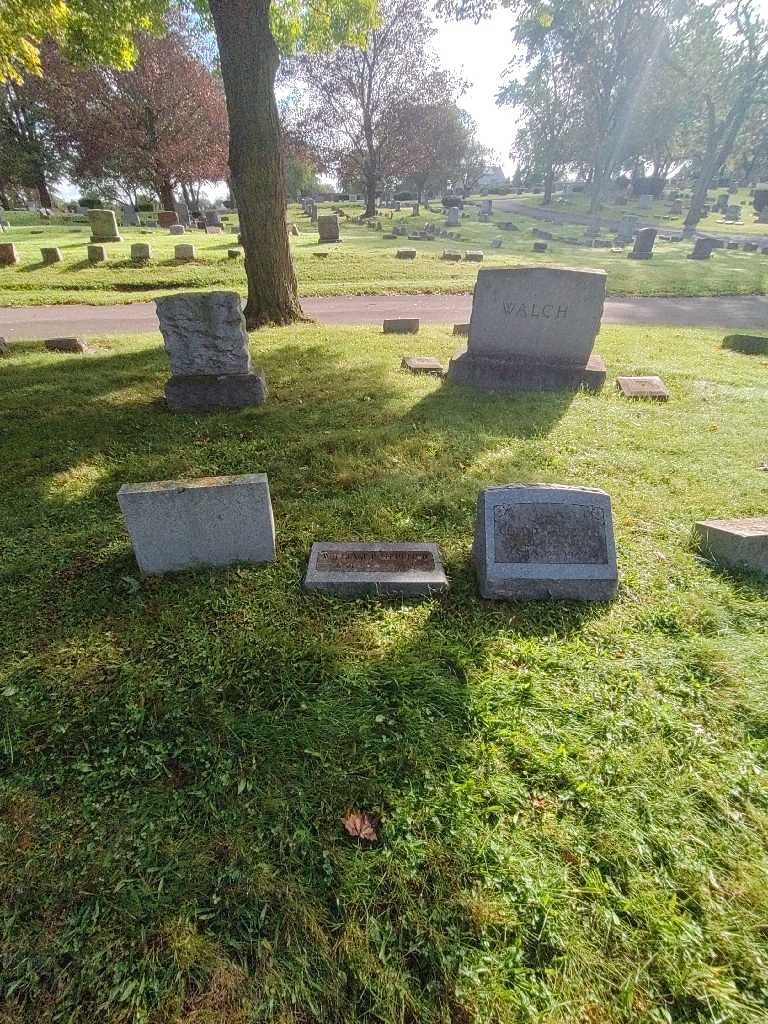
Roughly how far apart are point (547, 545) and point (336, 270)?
49.2 feet

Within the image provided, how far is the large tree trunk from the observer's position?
690 centimetres

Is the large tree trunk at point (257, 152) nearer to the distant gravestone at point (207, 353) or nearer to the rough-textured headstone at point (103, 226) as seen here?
the distant gravestone at point (207, 353)

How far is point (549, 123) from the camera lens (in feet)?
138

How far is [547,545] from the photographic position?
3000 millimetres

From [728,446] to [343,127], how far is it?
4050 centimetres

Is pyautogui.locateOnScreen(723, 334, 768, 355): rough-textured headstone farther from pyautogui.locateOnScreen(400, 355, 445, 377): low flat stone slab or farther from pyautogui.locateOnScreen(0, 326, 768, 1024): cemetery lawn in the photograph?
pyautogui.locateOnScreen(0, 326, 768, 1024): cemetery lawn

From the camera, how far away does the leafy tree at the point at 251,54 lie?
702 cm

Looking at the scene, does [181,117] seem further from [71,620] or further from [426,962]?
[426,962]

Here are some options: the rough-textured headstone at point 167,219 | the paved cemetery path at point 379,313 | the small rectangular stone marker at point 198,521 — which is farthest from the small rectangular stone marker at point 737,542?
the rough-textured headstone at point 167,219

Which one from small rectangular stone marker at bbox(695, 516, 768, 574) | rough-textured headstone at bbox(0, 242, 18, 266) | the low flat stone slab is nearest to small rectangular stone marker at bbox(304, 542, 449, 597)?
small rectangular stone marker at bbox(695, 516, 768, 574)

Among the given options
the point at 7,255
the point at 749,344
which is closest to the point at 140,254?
the point at 7,255

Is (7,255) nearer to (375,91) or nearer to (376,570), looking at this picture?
(376,570)

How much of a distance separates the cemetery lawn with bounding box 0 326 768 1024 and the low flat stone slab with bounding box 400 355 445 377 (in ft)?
11.2

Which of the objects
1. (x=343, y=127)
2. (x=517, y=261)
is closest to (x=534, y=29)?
(x=343, y=127)
